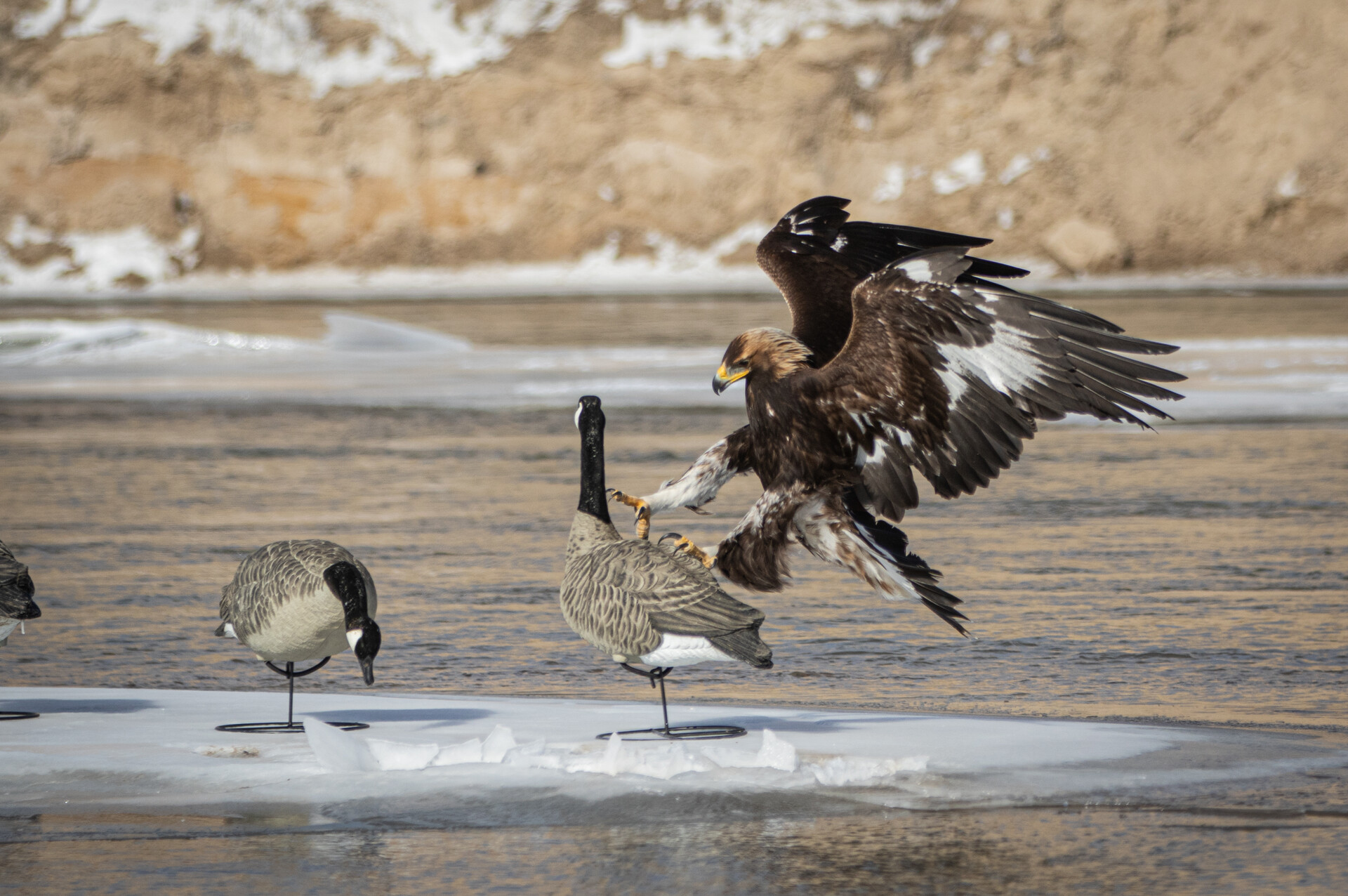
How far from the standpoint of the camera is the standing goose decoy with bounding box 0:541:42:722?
6059 millimetres

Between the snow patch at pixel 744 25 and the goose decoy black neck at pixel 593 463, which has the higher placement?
the snow patch at pixel 744 25

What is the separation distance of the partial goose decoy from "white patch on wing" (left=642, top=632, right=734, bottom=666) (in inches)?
79.7

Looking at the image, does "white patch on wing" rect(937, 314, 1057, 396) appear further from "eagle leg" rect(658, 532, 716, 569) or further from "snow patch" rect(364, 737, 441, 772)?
"snow patch" rect(364, 737, 441, 772)

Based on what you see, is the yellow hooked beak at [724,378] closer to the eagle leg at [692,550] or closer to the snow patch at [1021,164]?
the eagle leg at [692,550]

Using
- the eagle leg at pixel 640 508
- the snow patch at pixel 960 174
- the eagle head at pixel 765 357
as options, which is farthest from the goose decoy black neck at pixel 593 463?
the snow patch at pixel 960 174

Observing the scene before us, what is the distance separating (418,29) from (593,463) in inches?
2385

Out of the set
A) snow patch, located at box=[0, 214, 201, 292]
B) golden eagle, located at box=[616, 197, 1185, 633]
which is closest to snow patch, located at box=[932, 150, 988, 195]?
snow patch, located at box=[0, 214, 201, 292]

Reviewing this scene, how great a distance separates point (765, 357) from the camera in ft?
22.4

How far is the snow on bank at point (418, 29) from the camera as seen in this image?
205ft

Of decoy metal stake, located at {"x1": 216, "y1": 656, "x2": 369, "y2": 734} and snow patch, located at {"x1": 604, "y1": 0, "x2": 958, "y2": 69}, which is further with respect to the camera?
snow patch, located at {"x1": 604, "y1": 0, "x2": 958, "y2": 69}


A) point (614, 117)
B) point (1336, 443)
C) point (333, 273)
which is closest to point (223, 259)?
point (333, 273)

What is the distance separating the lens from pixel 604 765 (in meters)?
5.68

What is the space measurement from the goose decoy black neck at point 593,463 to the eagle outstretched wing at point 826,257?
133 centimetres

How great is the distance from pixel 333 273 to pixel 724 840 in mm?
58076
